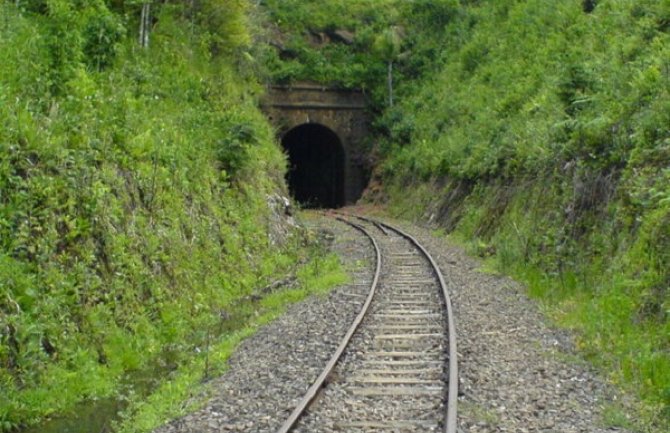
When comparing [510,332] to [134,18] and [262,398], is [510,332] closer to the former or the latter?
[262,398]

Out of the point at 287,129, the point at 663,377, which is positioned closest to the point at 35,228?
the point at 663,377

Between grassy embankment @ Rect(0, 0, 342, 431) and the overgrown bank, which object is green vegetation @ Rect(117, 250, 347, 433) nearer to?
grassy embankment @ Rect(0, 0, 342, 431)

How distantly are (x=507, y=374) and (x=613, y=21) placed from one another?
15.3 meters

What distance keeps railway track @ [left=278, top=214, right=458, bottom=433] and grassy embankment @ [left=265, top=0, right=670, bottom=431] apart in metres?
1.58

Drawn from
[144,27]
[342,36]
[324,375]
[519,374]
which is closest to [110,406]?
[324,375]

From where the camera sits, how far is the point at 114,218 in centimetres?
1038

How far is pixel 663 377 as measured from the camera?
7.12 meters

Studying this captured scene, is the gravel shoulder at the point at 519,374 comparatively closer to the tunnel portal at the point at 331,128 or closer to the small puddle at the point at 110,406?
the small puddle at the point at 110,406

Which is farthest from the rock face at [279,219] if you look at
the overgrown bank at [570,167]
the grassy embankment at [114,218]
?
the overgrown bank at [570,167]

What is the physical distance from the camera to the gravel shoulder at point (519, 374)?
642 centimetres

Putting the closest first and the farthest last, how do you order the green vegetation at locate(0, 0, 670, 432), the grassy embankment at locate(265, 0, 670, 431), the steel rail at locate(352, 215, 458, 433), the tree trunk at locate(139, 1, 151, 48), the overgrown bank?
1. the steel rail at locate(352, 215, 458, 433)
2. the green vegetation at locate(0, 0, 670, 432)
3. the overgrown bank
4. the grassy embankment at locate(265, 0, 670, 431)
5. the tree trunk at locate(139, 1, 151, 48)

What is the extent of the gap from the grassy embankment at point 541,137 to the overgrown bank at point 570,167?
0.13 feet

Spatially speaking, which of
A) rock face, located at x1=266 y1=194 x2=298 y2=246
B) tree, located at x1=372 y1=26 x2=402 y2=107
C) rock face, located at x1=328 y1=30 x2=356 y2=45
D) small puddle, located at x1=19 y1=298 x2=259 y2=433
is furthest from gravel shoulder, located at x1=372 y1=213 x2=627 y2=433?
rock face, located at x1=328 y1=30 x2=356 y2=45

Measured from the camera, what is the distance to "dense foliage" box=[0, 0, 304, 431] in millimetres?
8078
